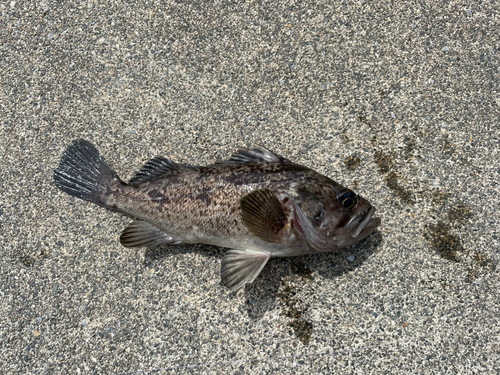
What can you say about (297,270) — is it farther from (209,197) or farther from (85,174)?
(85,174)

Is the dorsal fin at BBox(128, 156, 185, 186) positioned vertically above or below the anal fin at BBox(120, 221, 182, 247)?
above

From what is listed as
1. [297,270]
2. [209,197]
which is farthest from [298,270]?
[209,197]

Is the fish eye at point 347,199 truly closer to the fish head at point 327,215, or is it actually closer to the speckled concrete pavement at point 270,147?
the fish head at point 327,215

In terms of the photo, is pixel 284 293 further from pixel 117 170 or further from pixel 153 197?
pixel 117 170

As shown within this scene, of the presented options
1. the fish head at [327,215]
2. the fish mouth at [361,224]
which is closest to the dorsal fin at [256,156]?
the fish head at [327,215]

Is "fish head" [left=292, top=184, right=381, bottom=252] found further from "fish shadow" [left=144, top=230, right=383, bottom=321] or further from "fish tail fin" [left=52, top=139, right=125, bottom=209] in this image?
"fish tail fin" [left=52, top=139, right=125, bottom=209]

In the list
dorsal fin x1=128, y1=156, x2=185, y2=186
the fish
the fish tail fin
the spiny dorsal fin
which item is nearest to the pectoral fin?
the fish

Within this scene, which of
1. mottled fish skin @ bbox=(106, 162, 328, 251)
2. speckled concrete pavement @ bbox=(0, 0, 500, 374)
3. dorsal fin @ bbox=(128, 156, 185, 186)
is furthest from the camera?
dorsal fin @ bbox=(128, 156, 185, 186)
